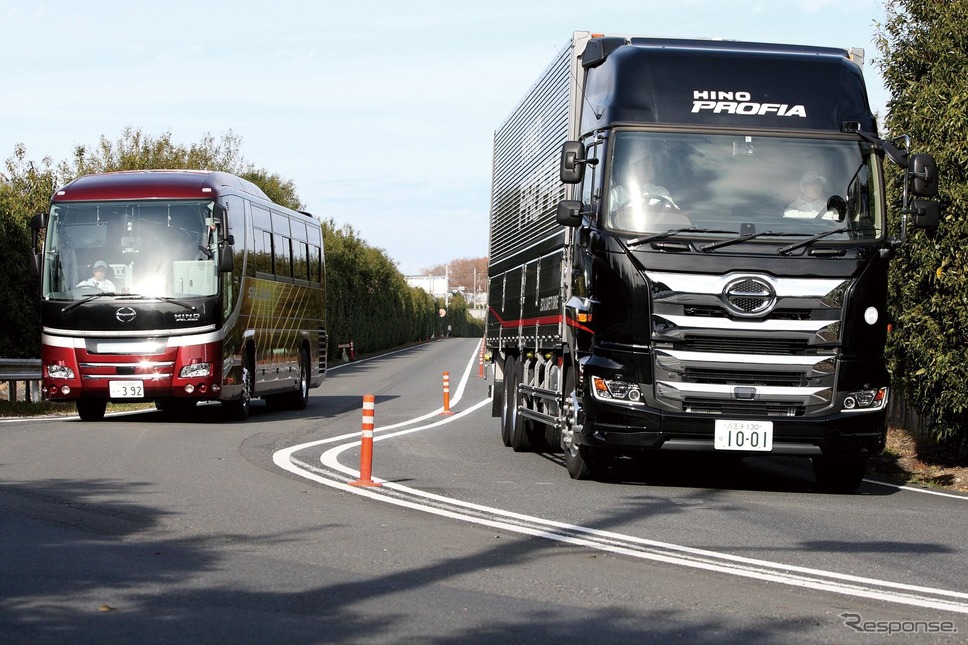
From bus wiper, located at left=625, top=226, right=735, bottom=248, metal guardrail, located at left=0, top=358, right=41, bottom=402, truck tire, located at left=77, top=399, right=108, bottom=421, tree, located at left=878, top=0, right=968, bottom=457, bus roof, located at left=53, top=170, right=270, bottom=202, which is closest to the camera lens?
bus wiper, located at left=625, top=226, right=735, bottom=248

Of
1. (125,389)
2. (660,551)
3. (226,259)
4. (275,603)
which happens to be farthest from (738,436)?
(125,389)

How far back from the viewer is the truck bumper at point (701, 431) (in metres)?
11.2

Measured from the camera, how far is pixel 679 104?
38.5 ft

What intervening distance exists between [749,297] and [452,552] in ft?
13.7

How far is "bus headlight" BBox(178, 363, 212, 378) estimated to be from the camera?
63.6 feet

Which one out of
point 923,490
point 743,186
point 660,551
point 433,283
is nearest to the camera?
point 660,551

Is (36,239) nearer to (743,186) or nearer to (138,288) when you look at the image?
(138,288)

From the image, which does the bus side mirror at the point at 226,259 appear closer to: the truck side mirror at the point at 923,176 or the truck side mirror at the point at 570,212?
the truck side mirror at the point at 570,212

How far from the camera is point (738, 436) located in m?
11.2

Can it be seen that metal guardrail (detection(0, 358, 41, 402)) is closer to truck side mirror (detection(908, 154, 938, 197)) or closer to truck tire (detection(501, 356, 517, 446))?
truck tire (detection(501, 356, 517, 446))

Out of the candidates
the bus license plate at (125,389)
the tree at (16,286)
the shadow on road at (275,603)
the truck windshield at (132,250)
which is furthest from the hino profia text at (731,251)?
the tree at (16,286)

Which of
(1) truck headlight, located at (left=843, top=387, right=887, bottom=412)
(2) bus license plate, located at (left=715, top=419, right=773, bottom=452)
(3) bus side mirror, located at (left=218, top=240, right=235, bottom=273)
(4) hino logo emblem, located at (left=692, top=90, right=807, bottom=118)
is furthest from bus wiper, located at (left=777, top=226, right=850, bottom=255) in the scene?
(3) bus side mirror, located at (left=218, top=240, right=235, bottom=273)

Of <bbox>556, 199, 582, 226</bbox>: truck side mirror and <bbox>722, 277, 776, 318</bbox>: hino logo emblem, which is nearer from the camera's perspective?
<bbox>722, 277, 776, 318</bbox>: hino logo emblem

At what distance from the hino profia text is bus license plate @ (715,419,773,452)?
12 mm
